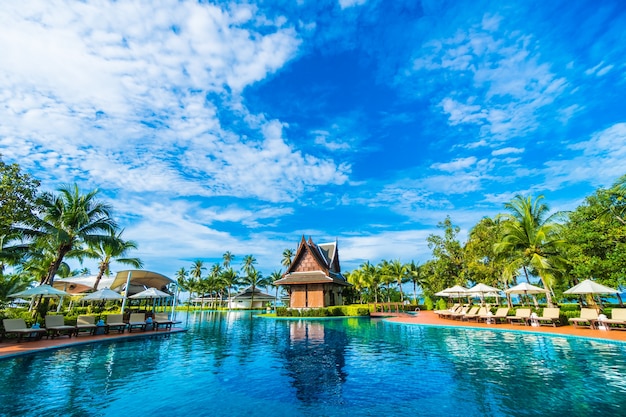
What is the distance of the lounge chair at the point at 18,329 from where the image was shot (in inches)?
517

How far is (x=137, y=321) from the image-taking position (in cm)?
1816

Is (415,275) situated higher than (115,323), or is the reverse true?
(415,275)

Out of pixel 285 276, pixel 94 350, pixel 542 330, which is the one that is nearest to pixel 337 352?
pixel 94 350

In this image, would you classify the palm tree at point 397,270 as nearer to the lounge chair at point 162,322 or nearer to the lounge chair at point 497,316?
the lounge chair at point 497,316

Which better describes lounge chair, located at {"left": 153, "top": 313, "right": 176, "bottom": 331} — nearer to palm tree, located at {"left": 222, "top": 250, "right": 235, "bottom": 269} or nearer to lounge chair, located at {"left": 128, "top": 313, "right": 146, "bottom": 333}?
lounge chair, located at {"left": 128, "top": 313, "right": 146, "bottom": 333}

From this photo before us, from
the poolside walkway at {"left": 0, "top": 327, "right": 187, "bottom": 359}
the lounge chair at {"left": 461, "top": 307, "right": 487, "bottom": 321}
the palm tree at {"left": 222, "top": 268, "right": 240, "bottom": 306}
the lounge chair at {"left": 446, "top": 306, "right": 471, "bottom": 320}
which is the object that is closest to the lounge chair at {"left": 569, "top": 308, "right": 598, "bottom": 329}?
the lounge chair at {"left": 461, "top": 307, "right": 487, "bottom": 321}

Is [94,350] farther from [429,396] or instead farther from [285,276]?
[285,276]

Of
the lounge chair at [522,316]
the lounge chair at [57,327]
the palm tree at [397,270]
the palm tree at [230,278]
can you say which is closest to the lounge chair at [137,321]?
the lounge chair at [57,327]

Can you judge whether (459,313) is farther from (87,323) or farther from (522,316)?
(87,323)

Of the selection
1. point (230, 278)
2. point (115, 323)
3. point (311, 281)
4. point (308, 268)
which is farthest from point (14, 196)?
point (230, 278)

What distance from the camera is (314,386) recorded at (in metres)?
7.81

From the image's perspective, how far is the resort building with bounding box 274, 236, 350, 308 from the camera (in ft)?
115

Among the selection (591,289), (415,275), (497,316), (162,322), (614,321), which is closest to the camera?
(614,321)

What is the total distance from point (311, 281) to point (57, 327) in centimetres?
2321
